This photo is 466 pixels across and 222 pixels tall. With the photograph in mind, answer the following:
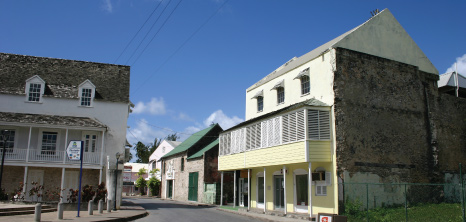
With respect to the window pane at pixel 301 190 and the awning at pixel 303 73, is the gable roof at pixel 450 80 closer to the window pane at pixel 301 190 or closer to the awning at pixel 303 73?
the awning at pixel 303 73

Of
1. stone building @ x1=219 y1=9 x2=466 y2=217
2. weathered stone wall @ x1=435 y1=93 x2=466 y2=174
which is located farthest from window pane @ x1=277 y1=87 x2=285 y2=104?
weathered stone wall @ x1=435 y1=93 x2=466 y2=174

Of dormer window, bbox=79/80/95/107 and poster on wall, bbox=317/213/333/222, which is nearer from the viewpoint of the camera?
poster on wall, bbox=317/213/333/222

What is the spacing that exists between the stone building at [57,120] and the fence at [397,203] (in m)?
14.0

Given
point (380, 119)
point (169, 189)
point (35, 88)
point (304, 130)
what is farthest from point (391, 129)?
point (169, 189)

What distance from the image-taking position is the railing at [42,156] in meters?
24.5

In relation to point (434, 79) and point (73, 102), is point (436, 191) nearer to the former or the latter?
point (434, 79)

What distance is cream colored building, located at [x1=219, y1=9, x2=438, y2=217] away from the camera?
18734 millimetres

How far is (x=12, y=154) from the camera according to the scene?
24.7m

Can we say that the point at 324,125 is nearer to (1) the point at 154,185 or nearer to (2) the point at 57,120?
(2) the point at 57,120

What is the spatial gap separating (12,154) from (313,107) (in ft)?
63.9

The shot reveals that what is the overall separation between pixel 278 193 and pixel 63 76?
18146 mm

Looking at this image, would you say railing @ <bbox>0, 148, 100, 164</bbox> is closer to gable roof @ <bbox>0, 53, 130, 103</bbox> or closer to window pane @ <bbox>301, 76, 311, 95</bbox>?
gable roof @ <bbox>0, 53, 130, 103</bbox>

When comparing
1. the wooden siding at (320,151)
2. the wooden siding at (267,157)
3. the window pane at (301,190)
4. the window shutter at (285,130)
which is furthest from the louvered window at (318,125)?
the window pane at (301,190)

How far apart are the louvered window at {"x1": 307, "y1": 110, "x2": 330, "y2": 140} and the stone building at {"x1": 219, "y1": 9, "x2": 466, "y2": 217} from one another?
5 cm
